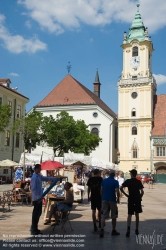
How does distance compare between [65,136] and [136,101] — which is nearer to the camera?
[65,136]

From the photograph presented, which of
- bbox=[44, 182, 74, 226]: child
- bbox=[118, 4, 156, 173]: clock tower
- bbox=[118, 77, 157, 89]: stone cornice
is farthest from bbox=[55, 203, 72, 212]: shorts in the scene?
bbox=[118, 77, 157, 89]: stone cornice

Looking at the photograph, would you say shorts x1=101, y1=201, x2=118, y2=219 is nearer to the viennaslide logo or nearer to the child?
the viennaslide logo

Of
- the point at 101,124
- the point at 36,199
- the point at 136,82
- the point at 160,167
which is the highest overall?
the point at 136,82

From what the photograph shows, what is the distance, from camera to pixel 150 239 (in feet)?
27.7

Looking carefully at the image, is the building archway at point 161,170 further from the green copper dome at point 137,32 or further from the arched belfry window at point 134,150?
the green copper dome at point 137,32

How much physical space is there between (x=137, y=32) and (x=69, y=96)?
1658 centimetres

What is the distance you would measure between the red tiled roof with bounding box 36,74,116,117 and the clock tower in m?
4.05

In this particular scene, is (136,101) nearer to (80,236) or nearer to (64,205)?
(64,205)

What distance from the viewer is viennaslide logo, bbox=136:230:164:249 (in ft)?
26.2

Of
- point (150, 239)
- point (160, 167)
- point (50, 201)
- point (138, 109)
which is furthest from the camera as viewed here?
point (138, 109)

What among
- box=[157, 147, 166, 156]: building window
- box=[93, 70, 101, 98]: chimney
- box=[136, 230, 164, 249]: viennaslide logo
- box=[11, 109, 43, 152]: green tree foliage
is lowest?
box=[136, 230, 164, 249]: viennaslide logo

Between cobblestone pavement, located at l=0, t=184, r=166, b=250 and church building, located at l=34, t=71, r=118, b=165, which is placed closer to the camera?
cobblestone pavement, located at l=0, t=184, r=166, b=250

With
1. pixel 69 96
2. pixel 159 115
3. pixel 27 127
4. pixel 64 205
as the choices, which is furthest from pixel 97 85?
pixel 64 205

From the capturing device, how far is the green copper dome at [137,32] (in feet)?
188
